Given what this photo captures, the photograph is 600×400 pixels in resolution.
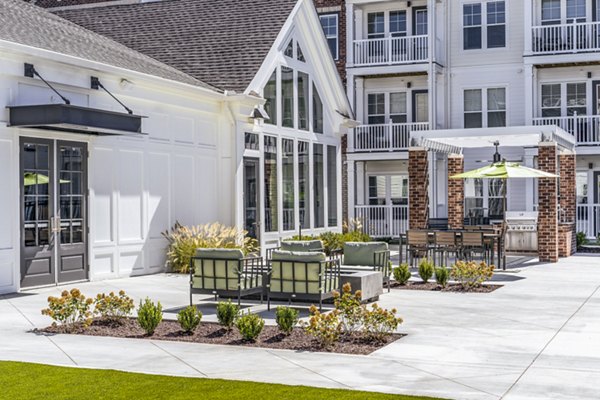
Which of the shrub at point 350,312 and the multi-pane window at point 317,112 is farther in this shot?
the multi-pane window at point 317,112

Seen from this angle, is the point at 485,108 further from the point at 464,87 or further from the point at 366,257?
the point at 366,257

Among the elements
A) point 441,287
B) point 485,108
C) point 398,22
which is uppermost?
point 398,22

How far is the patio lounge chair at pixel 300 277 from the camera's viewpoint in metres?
13.3

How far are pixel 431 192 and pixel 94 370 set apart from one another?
81.2 ft

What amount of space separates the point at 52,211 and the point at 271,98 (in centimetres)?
889

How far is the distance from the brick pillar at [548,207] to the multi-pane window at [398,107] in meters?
11.9

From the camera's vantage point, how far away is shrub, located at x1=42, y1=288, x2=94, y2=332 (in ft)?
37.8

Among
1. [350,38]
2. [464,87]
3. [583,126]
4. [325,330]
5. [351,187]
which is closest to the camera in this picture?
[325,330]

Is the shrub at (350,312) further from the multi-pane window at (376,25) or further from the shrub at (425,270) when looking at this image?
the multi-pane window at (376,25)

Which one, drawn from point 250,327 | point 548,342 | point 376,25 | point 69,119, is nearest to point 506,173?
point 69,119

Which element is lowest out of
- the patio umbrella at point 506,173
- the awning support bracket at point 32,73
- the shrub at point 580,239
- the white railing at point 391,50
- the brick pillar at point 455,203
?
the shrub at point 580,239

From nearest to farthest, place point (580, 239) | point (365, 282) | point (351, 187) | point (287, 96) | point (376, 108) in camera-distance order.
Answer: point (365, 282), point (287, 96), point (580, 239), point (351, 187), point (376, 108)

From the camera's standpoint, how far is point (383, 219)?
33.5m

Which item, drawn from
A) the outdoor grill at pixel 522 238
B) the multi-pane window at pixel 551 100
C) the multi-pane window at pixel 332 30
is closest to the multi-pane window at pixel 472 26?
the multi-pane window at pixel 551 100
